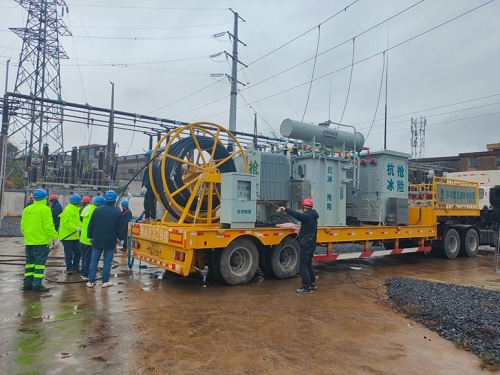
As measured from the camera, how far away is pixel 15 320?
5.08m

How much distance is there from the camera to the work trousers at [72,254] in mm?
8531

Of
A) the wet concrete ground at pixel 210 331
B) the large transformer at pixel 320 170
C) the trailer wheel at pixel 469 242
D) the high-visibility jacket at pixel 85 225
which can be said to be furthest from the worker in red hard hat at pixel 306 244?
the trailer wheel at pixel 469 242

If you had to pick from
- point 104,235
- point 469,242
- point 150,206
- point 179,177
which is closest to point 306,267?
point 179,177

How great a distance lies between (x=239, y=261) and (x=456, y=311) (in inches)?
148

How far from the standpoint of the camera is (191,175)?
8.49 metres

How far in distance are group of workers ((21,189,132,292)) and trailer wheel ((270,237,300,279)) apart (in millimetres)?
2982

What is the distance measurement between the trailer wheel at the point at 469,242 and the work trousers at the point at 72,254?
11.1 m

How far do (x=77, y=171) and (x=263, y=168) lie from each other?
39.8 feet

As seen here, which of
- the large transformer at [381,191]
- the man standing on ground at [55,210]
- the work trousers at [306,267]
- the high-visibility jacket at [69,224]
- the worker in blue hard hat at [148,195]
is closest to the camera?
the work trousers at [306,267]

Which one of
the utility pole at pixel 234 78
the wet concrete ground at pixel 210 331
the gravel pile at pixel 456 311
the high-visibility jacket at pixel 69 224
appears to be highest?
the utility pole at pixel 234 78

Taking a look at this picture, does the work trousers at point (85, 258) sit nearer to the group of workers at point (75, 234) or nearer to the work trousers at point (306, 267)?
the group of workers at point (75, 234)

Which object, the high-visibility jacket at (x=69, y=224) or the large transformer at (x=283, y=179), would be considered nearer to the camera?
the large transformer at (x=283, y=179)

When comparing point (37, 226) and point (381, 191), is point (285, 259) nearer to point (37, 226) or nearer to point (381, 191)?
point (381, 191)

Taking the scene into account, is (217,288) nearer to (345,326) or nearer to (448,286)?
(345,326)
